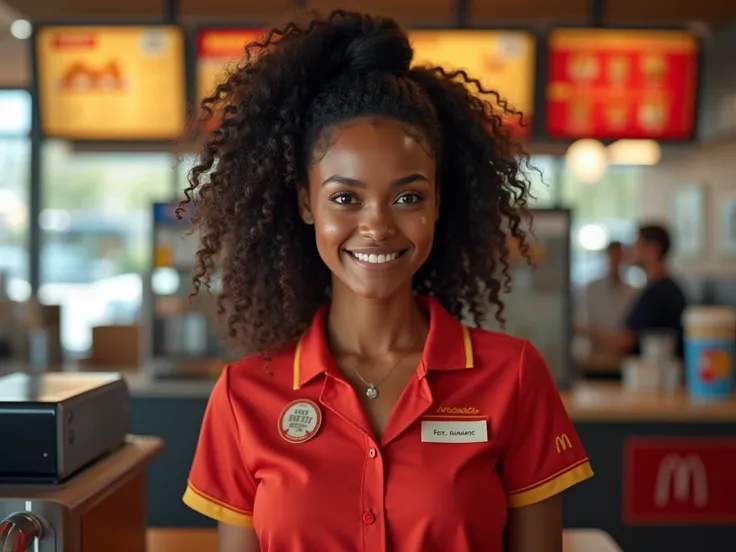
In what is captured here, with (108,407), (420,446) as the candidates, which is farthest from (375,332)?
(108,407)

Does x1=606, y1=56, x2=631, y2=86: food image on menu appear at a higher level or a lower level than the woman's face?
Result: higher

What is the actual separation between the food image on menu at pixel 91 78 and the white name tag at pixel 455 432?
345 centimetres

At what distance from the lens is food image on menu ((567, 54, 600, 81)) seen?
4188 millimetres

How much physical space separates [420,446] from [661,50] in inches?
139

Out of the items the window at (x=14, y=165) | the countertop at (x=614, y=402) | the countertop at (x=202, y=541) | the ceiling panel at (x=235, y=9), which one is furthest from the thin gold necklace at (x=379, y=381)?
the window at (x=14, y=165)

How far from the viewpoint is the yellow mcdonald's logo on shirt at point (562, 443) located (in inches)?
53.9

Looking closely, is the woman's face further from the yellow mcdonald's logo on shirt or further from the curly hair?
the yellow mcdonald's logo on shirt

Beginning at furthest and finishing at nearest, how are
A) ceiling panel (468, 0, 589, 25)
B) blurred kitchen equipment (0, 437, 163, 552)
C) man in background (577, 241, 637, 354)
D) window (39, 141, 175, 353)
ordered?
window (39, 141, 175, 353), man in background (577, 241, 637, 354), ceiling panel (468, 0, 589, 25), blurred kitchen equipment (0, 437, 163, 552)

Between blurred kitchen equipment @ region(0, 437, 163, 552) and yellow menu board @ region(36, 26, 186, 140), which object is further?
yellow menu board @ region(36, 26, 186, 140)

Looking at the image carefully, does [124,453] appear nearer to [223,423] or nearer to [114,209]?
[223,423]

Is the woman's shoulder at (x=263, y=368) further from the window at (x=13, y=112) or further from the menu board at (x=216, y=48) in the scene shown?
the window at (x=13, y=112)

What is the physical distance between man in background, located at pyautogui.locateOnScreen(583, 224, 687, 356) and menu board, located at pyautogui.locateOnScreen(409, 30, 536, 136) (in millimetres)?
1057

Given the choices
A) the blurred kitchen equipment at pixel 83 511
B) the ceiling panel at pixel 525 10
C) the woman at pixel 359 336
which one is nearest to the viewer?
the blurred kitchen equipment at pixel 83 511

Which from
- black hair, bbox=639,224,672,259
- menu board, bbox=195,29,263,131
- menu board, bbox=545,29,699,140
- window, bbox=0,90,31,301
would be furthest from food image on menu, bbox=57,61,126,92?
black hair, bbox=639,224,672,259
